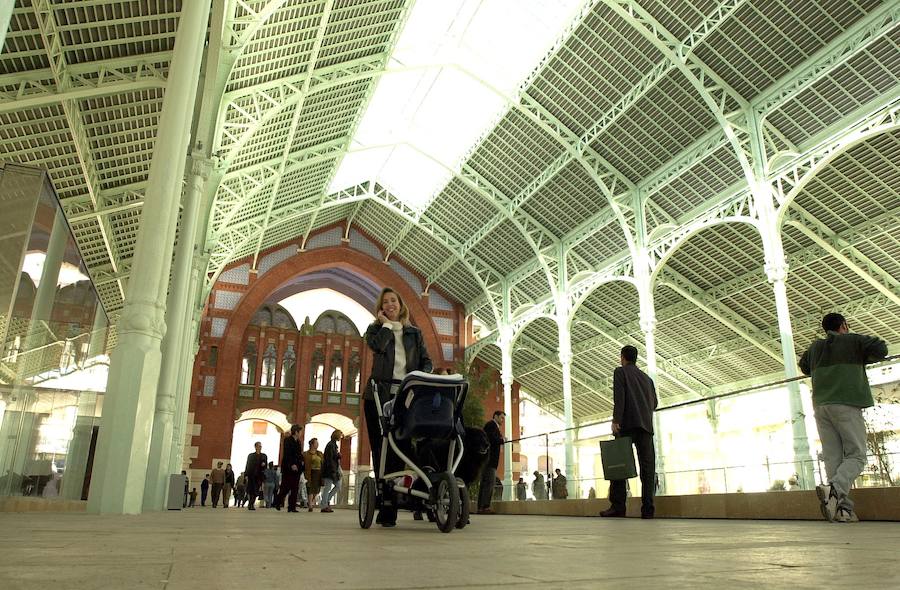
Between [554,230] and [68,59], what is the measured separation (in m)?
17.3

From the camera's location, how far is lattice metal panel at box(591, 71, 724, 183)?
17562mm

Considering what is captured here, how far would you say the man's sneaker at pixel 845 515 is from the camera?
4.86 m

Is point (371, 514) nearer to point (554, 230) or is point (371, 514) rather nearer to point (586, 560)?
point (586, 560)

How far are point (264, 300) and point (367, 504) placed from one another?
2914 cm

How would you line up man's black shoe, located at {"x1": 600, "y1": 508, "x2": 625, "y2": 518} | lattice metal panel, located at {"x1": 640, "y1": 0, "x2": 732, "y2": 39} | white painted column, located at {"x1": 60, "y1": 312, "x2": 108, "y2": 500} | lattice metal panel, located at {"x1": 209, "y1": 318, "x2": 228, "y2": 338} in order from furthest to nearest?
lattice metal panel, located at {"x1": 209, "y1": 318, "x2": 228, "y2": 338} → lattice metal panel, located at {"x1": 640, "y1": 0, "x2": 732, "y2": 39} → white painted column, located at {"x1": 60, "y1": 312, "x2": 108, "y2": 500} → man's black shoe, located at {"x1": 600, "y1": 508, "x2": 625, "y2": 518}

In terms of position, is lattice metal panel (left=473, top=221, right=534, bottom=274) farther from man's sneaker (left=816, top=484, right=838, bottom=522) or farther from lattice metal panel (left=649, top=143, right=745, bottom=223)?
man's sneaker (left=816, top=484, right=838, bottom=522)

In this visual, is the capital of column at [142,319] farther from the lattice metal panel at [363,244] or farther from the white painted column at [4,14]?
the lattice metal panel at [363,244]

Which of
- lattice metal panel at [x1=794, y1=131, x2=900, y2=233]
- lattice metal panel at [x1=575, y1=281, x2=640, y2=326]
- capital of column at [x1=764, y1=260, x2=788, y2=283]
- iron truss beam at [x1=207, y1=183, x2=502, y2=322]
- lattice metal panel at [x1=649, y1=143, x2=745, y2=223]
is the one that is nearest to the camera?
capital of column at [x1=764, y1=260, x2=788, y2=283]

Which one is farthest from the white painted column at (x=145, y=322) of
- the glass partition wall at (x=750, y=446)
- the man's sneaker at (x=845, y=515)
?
the man's sneaker at (x=845, y=515)

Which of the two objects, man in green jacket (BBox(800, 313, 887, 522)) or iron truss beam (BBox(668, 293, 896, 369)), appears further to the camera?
iron truss beam (BBox(668, 293, 896, 369))

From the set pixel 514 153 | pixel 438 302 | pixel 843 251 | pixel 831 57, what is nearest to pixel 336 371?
pixel 438 302

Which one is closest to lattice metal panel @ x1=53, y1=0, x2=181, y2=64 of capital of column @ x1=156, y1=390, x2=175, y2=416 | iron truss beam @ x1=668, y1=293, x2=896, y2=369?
capital of column @ x1=156, y1=390, x2=175, y2=416

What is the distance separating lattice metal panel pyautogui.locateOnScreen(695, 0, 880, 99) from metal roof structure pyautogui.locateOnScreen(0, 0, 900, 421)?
0.05m

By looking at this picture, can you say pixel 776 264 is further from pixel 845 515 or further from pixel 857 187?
pixel 845 515
